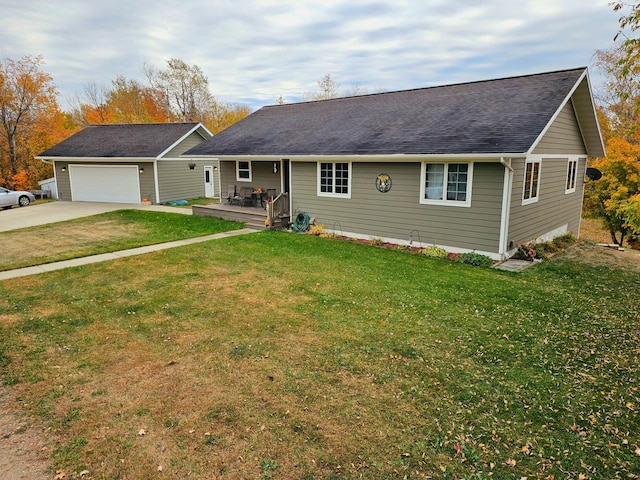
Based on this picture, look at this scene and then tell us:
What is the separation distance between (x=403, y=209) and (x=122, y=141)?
59.3ft

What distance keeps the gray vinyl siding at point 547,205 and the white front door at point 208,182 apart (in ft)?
60.1

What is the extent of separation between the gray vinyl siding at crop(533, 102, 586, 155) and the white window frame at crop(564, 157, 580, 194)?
31 centimetres

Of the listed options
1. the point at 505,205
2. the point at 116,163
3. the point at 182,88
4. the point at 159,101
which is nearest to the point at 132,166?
the point at 116,163

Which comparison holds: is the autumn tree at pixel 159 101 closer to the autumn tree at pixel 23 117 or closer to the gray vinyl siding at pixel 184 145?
the autumn tree at pixel 23 117

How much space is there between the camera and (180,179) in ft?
71.6

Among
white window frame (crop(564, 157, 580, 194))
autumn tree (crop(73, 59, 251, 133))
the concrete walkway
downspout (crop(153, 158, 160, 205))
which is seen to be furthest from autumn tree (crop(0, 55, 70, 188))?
white window frame (crop(564, 157, 580, 194))

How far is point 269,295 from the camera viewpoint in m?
7.28

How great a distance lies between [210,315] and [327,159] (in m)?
Answer: 7.83

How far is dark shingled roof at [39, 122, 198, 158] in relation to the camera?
20.6 meters

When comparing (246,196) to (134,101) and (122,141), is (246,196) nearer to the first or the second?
(122,141)

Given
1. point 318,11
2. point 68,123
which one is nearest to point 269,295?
point 318,11

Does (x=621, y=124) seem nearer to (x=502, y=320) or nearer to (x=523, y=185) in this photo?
(x=523, y=185)

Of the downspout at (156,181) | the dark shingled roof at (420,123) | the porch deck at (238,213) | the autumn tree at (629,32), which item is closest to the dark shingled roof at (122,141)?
the downspout at (156,181)

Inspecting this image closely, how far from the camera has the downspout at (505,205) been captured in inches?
369
